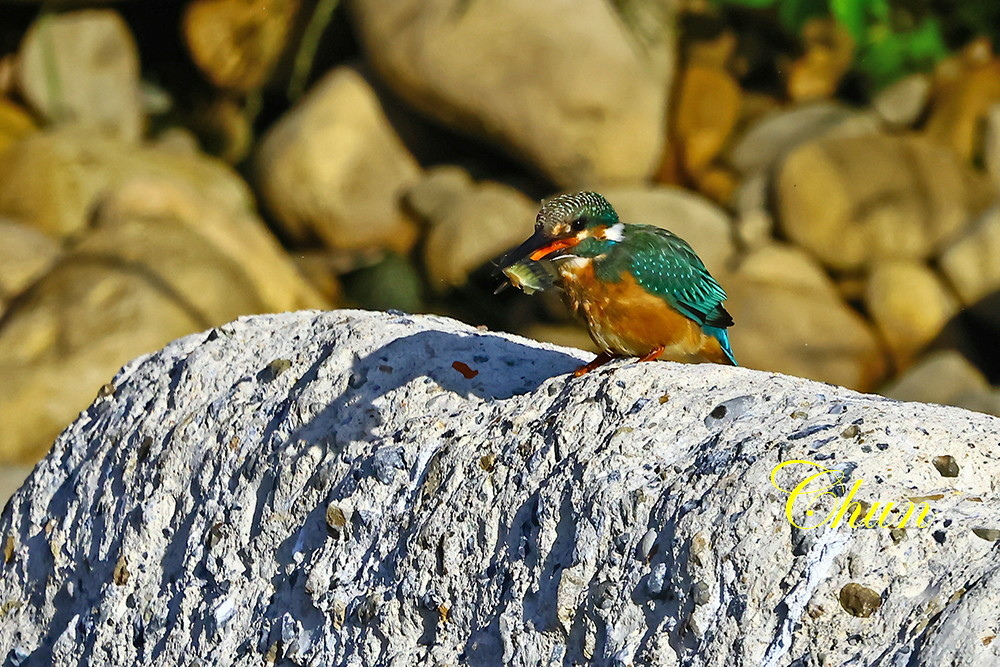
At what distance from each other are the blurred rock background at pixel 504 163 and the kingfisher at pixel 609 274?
5423 millimetres

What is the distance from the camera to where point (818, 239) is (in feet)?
33.9

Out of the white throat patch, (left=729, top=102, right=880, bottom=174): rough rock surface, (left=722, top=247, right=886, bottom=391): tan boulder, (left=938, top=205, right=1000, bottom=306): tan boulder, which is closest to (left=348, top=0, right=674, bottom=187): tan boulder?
(left=729, top=102, right=880, bottom=174): rough rock surface

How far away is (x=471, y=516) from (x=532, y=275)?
732 mm

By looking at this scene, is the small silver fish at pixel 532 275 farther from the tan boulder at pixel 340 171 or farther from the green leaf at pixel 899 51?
the green leaf at pixel 899 51

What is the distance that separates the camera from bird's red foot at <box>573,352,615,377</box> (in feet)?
9.78

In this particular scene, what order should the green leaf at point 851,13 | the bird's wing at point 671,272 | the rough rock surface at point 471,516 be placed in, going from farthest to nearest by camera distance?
1. the green leaf at point 851,13
2. the bird's wing at point 671,272
3. the rough rock surface at point 471,516

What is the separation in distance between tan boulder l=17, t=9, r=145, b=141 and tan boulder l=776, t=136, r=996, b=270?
5785mm

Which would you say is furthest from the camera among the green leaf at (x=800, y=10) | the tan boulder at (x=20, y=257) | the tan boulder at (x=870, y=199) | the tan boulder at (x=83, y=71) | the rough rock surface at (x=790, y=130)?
the tan boulder at (x=83, y=71)

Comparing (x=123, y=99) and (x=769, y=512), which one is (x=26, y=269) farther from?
(x=769, y=512)

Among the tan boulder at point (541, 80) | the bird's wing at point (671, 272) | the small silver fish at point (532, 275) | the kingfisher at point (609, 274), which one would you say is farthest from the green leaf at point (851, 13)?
the small silver fish at point (532, 275)

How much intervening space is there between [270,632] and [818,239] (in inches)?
318

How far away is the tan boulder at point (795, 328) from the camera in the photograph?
9352 millimetres

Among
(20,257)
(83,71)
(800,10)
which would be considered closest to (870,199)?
(800,10)

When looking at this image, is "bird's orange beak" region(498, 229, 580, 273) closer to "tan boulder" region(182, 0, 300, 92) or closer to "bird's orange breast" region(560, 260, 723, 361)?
"bird's orange breast" region(560, 260, 723, 361)
